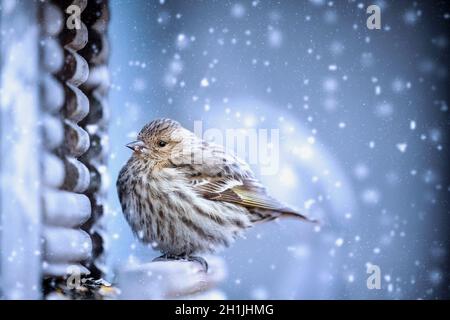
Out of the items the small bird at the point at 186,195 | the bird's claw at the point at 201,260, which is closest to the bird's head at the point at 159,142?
the small bird at the point at 186,195

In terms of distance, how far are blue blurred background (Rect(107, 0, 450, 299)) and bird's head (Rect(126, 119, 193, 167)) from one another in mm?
28

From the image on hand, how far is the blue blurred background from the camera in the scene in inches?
60.3

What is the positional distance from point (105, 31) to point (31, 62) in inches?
7.9

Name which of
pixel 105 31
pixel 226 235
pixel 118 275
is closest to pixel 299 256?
pixel 226 235

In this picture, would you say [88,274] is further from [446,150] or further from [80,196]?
[446,150]

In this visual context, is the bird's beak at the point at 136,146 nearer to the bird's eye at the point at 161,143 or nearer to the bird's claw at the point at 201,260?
the bird's eye at the point at 161,143

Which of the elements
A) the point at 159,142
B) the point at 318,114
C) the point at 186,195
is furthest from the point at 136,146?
the point at 318,114

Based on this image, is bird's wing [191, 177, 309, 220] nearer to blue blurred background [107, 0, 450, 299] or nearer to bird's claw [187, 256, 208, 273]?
blue blurred background [107, 0, 450, 299]

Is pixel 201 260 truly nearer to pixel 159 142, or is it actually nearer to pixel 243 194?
pixel 243 194

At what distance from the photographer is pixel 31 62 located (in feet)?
4.83

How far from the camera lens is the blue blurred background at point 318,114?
1.53 meters

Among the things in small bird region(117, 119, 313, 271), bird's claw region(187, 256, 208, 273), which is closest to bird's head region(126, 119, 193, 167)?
small bird region(117, 119, 313, 271)

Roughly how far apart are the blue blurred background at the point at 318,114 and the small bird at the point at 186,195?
0.11 feet

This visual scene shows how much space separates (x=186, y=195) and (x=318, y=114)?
414mm
